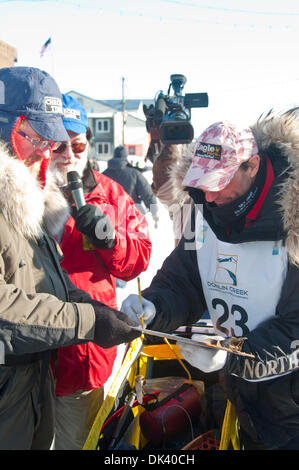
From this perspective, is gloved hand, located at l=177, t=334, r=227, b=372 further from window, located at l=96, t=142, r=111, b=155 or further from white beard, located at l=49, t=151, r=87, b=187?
window, located at l=96, t=142, r=111, b=155

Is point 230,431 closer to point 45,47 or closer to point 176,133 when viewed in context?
point 176,133

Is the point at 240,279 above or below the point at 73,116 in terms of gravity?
below

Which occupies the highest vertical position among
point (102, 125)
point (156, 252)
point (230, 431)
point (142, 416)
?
point (102, 125)

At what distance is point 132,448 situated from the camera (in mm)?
1759

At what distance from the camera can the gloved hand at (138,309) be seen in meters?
2.02

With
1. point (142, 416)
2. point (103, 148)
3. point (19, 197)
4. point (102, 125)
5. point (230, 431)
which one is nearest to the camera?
point (19, 197)

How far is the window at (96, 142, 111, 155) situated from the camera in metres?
47.5

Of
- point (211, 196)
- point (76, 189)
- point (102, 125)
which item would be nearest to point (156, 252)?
point (76, 189)

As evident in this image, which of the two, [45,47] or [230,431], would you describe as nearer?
[230,431]

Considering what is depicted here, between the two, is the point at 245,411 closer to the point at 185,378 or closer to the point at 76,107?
the point at 185,378

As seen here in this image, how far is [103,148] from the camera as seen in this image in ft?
157

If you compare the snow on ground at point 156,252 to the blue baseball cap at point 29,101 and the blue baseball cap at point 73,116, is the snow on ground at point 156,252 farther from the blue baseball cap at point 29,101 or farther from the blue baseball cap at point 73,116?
the blue baseball cap at point 29,101

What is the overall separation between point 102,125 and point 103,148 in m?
2.75
